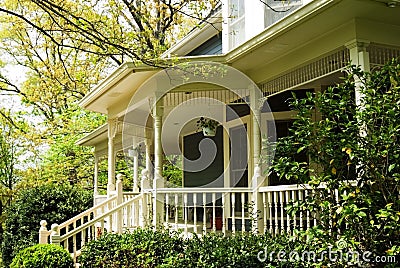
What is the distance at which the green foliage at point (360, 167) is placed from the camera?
13.9 feet

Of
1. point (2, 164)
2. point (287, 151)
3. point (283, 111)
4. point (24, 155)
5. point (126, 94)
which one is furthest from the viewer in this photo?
point (24, 155)

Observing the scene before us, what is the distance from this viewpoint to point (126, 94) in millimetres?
9391

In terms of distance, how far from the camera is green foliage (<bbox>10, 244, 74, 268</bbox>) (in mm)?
7262

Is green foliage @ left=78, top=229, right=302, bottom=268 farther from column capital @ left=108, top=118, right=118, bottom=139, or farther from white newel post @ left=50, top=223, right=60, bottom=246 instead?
column capital @ left=108, top=118, right=118, bottom=139

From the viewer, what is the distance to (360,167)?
452cm

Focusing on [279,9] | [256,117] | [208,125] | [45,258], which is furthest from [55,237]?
[279,9]

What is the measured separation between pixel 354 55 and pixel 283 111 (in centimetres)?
308

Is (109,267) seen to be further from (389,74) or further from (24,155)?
(24,155)

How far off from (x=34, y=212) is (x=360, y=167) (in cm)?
908

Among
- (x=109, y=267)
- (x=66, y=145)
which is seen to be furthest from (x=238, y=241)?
(x=66, y=145)

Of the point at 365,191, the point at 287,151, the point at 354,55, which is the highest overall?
the point at 354,55

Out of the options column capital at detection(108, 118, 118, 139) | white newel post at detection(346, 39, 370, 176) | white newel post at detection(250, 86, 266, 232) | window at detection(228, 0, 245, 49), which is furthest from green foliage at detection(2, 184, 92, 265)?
white newel post at detection(346, 39, 370, 176)

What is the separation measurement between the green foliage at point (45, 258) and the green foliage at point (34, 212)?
3445 mm

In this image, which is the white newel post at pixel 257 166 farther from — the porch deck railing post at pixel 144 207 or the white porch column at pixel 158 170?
the porch deck railing post at pixel 144 207
